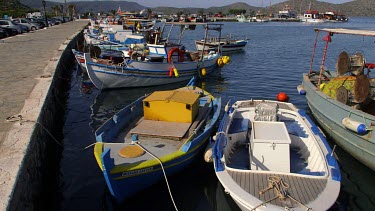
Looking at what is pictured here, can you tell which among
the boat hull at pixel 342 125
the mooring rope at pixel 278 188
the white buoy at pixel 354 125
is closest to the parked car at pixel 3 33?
the boat hull at pixel 342 125

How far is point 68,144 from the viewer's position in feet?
38.2

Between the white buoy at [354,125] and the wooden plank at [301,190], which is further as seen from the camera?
the white buoy at [354,125]

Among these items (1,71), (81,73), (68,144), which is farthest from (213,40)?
(68,144)

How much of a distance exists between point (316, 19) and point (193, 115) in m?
136

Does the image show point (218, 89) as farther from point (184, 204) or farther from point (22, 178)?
point (22, 178)

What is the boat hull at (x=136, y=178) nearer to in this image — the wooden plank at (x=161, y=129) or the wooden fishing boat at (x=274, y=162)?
the wooden plank at (x=161, y=129)

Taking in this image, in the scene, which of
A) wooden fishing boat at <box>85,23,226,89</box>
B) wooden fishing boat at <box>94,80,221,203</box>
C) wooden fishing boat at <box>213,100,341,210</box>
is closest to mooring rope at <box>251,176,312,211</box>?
wooden fishing boat at <box>213,100,341,210</box>

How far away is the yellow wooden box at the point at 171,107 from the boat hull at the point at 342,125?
16.6 feet

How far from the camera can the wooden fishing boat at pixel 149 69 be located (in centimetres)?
1739

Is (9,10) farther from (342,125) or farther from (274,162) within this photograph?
(274,162)

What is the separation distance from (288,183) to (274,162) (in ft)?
3.57

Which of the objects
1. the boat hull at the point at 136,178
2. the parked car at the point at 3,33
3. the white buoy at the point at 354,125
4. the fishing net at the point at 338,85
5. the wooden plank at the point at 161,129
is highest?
the parked car at the point at 3,33

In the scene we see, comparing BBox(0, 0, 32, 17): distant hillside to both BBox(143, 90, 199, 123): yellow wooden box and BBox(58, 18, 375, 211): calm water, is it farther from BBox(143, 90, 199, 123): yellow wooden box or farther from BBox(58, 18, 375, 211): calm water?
BBox(143, 90, 199, 123): yellow wooden box

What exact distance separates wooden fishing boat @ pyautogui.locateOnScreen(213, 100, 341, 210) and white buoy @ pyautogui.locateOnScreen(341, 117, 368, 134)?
1.18m
